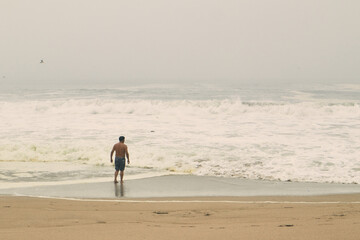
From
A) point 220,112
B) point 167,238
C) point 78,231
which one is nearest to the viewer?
point 167,238

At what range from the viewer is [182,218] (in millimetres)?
6516

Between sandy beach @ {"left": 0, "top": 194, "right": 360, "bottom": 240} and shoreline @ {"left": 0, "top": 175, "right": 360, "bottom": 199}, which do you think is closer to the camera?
sandy beach @ {"left": 0, "top": 194, "right": 360, "bottom": 240}

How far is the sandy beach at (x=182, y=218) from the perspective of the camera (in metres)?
4.86

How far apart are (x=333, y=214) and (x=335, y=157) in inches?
333

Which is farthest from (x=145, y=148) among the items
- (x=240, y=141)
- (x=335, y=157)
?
(x=335, y=157)

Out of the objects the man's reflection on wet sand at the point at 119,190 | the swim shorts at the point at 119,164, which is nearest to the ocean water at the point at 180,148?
the swim shorts at the point at 119,164

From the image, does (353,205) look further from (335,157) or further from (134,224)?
(335,157)

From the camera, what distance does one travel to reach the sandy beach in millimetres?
4859

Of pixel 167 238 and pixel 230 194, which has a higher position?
pixel 167 238

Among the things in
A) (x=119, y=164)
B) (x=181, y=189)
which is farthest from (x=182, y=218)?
(x=119, y=164)

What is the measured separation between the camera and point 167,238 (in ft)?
15.4

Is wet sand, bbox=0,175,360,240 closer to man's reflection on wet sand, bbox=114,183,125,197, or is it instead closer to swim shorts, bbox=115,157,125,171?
man's reflection on wet sand, bbox=114,183,125,197

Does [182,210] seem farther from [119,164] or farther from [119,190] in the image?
[119,164]

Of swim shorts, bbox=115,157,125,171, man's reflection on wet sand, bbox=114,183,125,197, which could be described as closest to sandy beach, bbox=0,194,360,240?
man's reflection on wet sand, bbox=114,183,125,197
